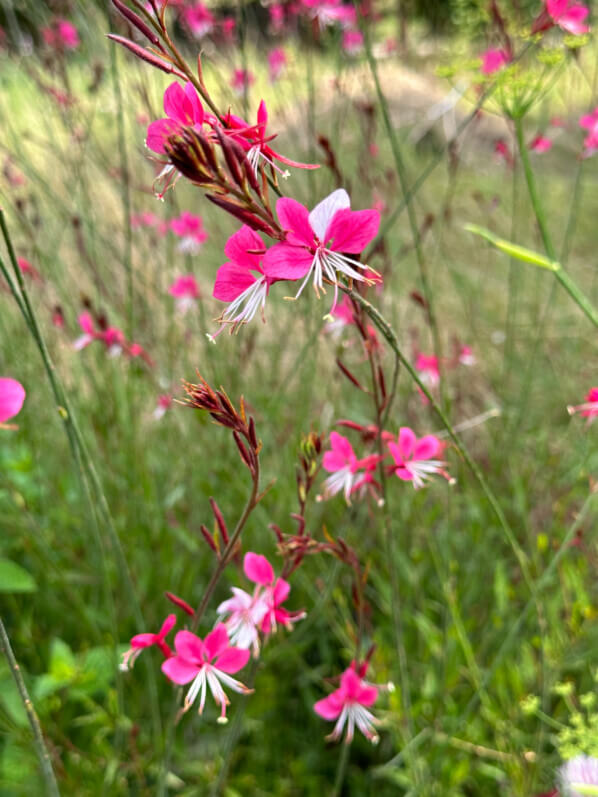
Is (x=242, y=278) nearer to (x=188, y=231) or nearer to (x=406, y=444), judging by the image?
(x=406, y=444)

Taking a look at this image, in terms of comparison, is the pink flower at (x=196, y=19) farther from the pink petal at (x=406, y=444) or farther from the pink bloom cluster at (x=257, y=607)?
the pink bloom cluster at (x=257, y=607)

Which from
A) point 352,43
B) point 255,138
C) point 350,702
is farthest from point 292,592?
point 352,43

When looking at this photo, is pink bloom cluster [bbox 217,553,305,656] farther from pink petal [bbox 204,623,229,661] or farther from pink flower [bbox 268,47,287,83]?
pink flower [bbox 268,47,287,83]

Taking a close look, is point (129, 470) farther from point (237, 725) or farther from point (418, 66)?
point (418, 66)

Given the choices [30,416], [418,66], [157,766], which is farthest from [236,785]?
[418,66]

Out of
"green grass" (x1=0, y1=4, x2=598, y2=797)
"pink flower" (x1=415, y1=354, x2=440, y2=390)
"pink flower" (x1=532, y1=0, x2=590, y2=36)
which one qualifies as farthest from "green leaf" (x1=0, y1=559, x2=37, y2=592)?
"pink flower" (x1=532, y1=0, x2=590, y2=36)

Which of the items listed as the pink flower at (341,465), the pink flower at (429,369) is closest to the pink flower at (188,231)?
the pink flower at (429,369)
